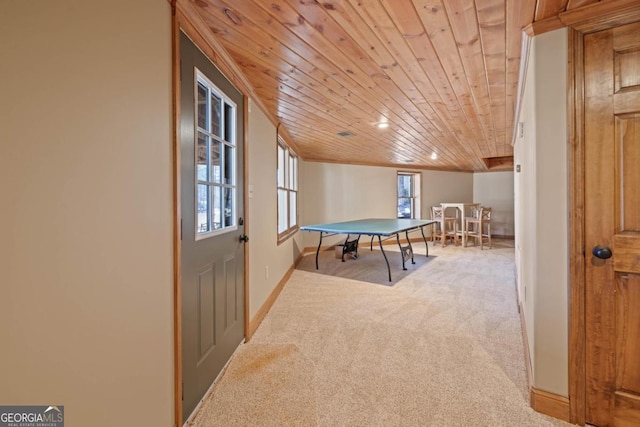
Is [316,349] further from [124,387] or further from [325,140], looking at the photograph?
[325,140]

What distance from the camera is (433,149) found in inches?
207

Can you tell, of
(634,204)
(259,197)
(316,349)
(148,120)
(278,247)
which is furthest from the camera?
(278,247)

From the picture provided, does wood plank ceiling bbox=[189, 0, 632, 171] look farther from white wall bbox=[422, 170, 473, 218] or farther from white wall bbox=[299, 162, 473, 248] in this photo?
white wall bbox=[422, 170, 473, 218]

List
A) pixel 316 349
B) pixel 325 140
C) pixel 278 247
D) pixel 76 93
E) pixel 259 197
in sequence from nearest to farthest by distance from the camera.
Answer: pixel 76 93 → pixel 316 349 → pixel 259 197 → pixel 278 247 → pixel 325 140

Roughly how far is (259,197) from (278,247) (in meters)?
1.05

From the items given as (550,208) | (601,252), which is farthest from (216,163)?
(601,252)

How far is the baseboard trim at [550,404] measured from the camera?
1.51 meters

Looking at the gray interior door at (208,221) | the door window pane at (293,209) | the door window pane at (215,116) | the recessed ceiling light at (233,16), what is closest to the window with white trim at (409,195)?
the door window pane at (293,209)

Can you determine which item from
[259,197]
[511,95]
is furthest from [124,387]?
[511,95]

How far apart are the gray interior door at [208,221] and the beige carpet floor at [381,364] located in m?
0.22

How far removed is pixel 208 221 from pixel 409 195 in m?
6.99

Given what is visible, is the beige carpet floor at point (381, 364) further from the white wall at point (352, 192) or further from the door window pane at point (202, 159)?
the white wall at point (352, 192)

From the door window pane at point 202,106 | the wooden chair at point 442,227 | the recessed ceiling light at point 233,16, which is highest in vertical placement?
the recessed ceiling light at point 233,16

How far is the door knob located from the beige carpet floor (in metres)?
0.87
